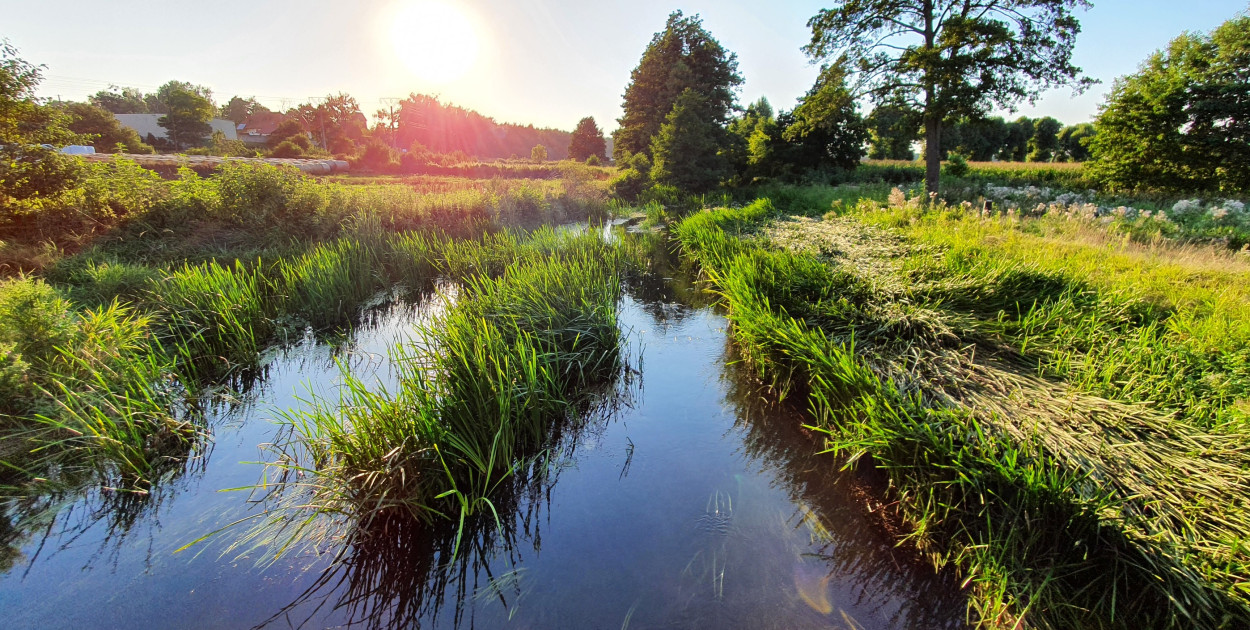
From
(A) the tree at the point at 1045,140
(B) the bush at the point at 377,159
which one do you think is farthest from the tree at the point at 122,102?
(A) the tree at the point at 1045,140

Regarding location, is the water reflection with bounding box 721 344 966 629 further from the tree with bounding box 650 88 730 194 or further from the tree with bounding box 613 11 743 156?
the tree with bounding box 613 11 743 156

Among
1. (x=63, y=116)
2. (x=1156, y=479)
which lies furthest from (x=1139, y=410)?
(x=63, y=116)

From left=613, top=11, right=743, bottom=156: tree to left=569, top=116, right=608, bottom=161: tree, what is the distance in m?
24.2

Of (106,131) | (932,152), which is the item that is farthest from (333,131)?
(932,152)

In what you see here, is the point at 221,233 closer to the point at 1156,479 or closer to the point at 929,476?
the point at 929,476

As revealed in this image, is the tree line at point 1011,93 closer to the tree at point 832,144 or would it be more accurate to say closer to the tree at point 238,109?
the tree at point 832,144

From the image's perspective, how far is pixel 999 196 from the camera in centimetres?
1199

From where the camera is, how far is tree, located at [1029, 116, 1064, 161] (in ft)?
90.4

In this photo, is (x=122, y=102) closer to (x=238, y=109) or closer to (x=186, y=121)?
(x=238, y=109)

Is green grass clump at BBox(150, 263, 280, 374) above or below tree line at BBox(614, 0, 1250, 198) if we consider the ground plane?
below

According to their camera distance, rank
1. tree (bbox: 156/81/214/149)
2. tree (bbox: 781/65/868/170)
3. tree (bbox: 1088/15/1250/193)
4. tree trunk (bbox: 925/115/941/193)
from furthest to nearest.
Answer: tree (bbox: 156/81/214/149) < tree (bbox: 781/65/868/170) < tree trunk (bbox: 925/115/941/193) < tree (bbox: 1088/15/1250/193)

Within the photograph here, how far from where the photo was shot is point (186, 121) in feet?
126

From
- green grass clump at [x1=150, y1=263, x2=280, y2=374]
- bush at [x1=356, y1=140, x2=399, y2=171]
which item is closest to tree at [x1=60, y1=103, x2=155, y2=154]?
bush at [x1=356, y1=140, x2=399, y2=171]

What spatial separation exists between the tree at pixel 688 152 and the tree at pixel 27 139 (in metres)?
16.0
